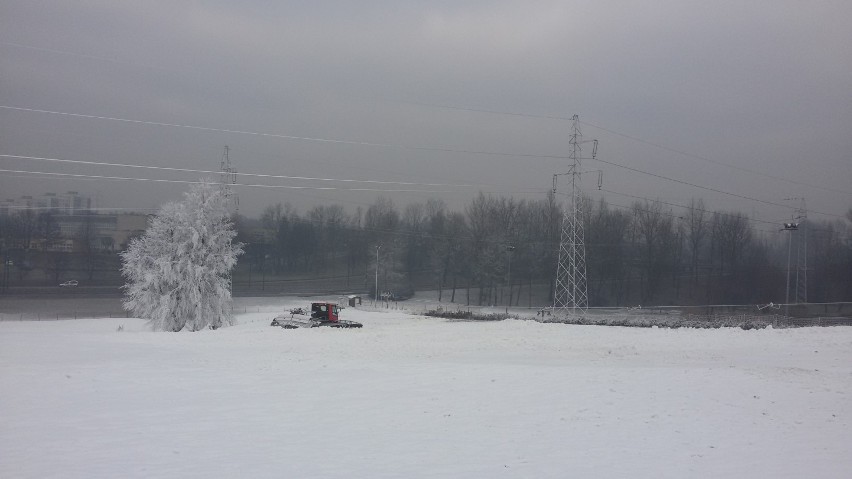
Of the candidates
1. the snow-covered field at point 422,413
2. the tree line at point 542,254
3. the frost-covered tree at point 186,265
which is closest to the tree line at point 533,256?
the tree line at point 542,254

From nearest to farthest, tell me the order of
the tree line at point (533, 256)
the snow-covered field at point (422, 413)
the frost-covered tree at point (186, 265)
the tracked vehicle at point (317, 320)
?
the snow-covered field at point (422, 413) → the tracked vehicle at point (317, 320) → the frost-covered tree at point (186, 265) → the tree line at point (533, 256)

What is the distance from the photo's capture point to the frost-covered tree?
2096 inches

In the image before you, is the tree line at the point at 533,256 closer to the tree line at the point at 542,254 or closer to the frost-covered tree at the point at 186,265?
the tree line at the point at 542,254

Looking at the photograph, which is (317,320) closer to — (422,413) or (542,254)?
(422,413)

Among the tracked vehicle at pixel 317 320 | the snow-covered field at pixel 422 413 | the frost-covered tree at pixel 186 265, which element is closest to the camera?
the snow-covered field at pixel 422 413

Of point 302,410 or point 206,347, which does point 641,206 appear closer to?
point 206,347

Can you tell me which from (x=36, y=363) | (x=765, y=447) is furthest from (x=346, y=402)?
(x=36, y=363)

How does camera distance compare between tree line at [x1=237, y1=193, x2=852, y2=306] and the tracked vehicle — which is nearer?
the tracked vehicle

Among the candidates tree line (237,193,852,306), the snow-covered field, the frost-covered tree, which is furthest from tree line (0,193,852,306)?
the snow-covered field

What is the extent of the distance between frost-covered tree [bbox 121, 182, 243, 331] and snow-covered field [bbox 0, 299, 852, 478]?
2598 cm

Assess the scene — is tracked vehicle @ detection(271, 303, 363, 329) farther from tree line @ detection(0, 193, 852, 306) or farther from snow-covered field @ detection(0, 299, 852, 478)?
tree line @ detection(0, 193, 852, 306)

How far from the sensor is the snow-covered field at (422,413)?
1148 centimetres

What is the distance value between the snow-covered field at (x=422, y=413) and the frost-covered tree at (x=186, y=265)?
26.0 m

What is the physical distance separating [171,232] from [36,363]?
113ft
